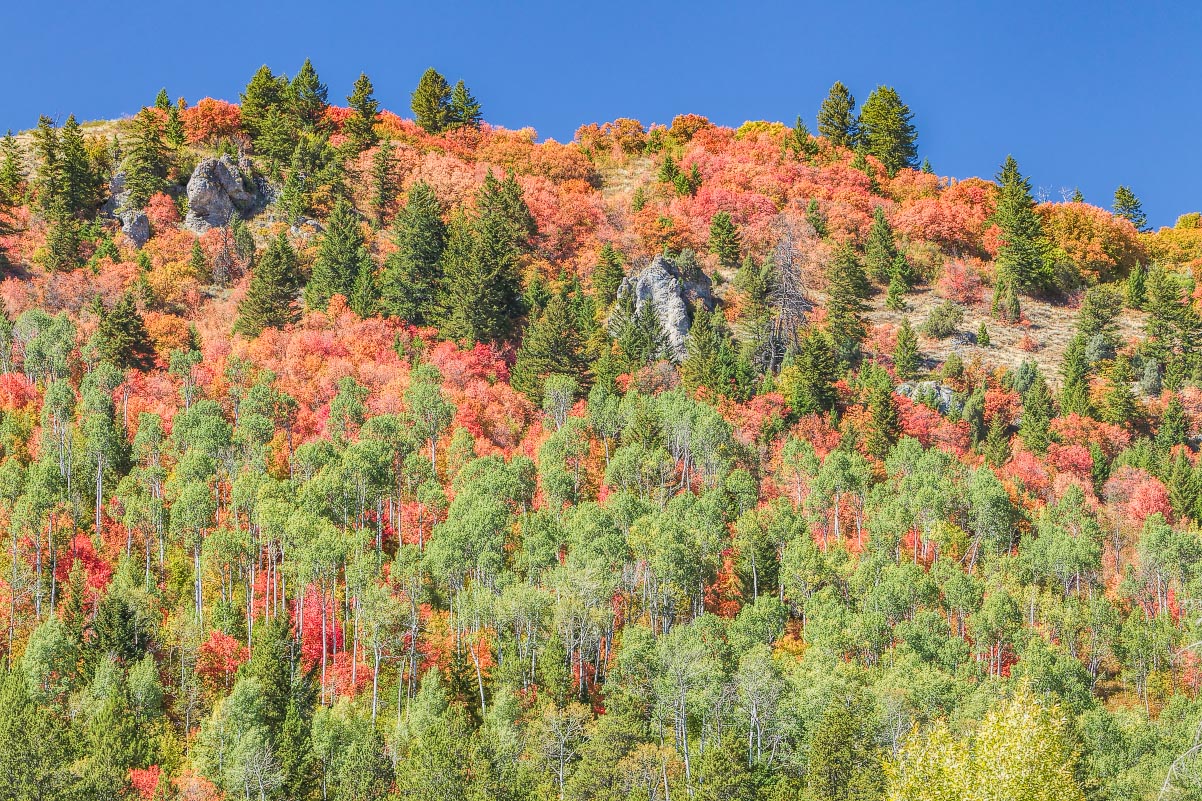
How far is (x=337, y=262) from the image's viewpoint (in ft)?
352

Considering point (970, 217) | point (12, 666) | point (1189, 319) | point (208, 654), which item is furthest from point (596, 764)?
point (970, 217)

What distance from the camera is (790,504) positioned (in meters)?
75.5

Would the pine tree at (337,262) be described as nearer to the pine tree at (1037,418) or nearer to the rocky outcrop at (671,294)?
the rocky outcrop at (671,294)

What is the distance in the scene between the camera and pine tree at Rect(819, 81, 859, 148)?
151m

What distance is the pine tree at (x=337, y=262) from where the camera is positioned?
341 ft

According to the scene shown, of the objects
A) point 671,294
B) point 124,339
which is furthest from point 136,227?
point 671,294

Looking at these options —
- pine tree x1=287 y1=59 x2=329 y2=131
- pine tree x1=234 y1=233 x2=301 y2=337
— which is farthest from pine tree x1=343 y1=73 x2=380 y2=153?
pine tree x1=234 y1=233 x2=301 y2=337

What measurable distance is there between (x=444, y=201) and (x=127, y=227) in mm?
36962

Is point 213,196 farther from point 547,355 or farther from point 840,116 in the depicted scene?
point 840,116

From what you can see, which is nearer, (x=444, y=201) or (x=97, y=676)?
(x=97, y=676)

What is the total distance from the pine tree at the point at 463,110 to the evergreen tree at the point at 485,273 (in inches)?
1163

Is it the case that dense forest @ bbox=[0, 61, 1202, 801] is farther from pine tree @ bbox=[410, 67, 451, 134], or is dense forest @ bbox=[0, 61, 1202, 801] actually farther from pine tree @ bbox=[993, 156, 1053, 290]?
pine tree @ bbox=[410, 67, 451, 134]

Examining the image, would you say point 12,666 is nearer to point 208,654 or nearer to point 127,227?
point 208,654

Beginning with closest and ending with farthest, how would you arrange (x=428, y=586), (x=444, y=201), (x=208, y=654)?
(x=208, y=654) → (x=428, y=586) → (x=444, y=201)
